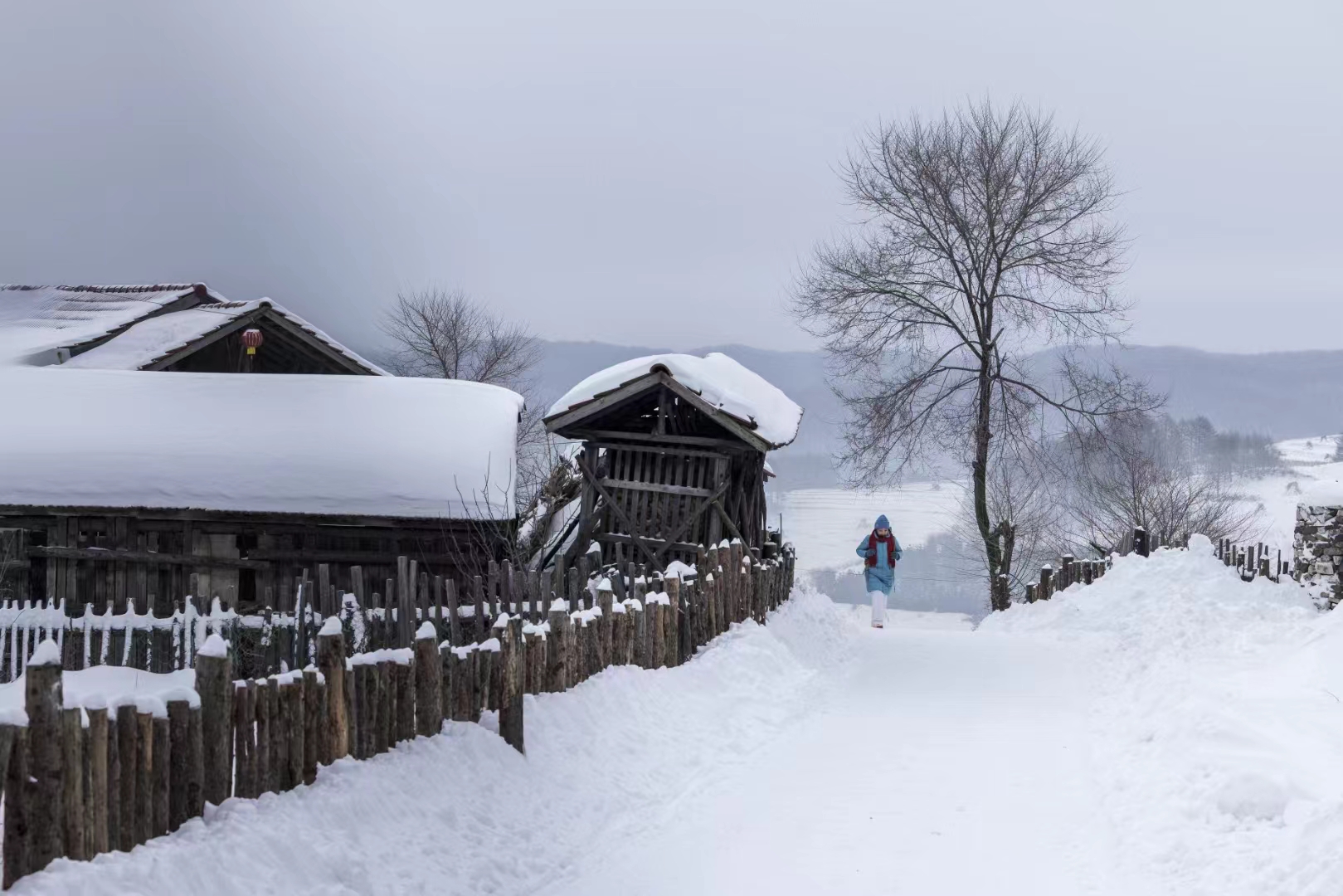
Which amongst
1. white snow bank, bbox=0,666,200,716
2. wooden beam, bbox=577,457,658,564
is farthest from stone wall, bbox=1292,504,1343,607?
white snow bank, bbox=0,666,200,716

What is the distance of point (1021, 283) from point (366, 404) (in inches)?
721

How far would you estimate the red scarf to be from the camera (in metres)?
20.8

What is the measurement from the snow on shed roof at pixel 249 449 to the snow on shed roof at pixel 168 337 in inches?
118

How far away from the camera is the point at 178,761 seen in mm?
5586

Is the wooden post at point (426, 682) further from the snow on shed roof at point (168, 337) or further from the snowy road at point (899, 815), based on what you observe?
the snow on shed roof at point (168, 337)

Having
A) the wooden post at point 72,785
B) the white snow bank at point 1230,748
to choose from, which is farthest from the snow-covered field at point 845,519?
the wooden post at point 72,785

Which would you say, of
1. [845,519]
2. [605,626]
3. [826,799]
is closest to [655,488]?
[605,626]

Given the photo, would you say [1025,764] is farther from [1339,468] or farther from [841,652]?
[1339,468]

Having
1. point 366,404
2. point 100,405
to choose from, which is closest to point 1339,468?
point 366,404

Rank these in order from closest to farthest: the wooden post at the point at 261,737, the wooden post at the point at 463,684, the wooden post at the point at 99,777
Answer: the wooden post at the point at 99,777 → the wooden post at the point at 261,737 → the wooden post at the point at 463,684

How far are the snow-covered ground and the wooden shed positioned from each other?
4.78 metres

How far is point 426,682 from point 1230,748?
18.8 ft

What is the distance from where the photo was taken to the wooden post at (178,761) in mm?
5543

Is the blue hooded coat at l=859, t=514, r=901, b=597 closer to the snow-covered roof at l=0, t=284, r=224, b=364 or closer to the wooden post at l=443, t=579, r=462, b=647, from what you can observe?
the wooden post at l=443, t=579, r=462, b=647
